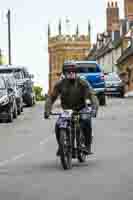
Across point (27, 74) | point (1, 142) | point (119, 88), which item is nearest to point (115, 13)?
point (119, 88)

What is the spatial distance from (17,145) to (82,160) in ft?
16.9

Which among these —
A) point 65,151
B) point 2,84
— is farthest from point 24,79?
point 65,151

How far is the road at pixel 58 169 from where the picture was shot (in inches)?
447

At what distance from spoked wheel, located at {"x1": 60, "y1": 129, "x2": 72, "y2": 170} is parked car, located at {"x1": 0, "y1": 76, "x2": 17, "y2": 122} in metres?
15.5

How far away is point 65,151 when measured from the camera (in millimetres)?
14469

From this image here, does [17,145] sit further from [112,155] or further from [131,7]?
[131,7]

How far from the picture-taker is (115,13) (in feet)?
438

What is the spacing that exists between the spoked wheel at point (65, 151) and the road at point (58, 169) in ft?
0.45

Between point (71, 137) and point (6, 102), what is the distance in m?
15.7

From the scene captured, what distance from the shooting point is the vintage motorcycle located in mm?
14492

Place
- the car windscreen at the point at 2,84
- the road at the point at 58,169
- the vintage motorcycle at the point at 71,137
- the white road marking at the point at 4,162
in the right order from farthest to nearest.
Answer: the car windscreen at the point at 2,84, the white road marking at the point at 4,162, the vintage motorcycle at the point at 71,137, the road at the point at 58,169

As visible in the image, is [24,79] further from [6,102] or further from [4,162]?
[4,162]

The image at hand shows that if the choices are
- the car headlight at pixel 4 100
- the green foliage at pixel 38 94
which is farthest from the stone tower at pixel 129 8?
the car headlight at pixel 4 100

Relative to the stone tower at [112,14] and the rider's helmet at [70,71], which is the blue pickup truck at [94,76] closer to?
the rider's helmet at [70,71]
